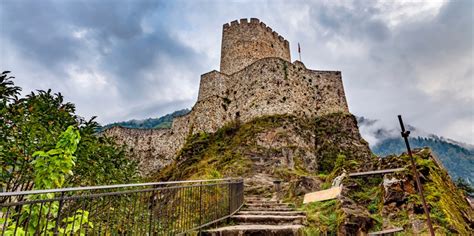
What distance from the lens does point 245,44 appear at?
2298cm

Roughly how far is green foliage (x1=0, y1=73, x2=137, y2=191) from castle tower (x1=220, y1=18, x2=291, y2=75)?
16876 mm

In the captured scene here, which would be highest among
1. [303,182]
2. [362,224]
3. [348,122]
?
[348,122]

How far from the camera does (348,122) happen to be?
1838cm

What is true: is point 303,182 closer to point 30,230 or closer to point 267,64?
point 30,230

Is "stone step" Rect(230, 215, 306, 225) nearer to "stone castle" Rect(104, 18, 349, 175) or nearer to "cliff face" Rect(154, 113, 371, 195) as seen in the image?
"cliff face" Rect(154, 113, 371, 195)

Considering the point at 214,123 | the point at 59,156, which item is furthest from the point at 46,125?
the point at 214,123

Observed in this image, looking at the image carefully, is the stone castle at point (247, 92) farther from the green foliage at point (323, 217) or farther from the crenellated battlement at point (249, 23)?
the green foliage at point (323, 217)

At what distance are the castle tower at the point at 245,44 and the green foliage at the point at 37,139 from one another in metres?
16.9

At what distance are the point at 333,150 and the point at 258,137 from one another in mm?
4600

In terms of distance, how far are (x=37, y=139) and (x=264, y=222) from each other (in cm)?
478

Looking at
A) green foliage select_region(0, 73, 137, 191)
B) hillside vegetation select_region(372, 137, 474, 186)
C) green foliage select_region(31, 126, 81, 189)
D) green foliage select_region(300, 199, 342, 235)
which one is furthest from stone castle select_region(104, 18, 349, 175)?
hillside vegetation select_region(372, 137, 474, 186)

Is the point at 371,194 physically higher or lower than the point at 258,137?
lower

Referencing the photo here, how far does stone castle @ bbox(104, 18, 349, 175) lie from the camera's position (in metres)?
17.8

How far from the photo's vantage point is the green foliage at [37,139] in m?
4.49
